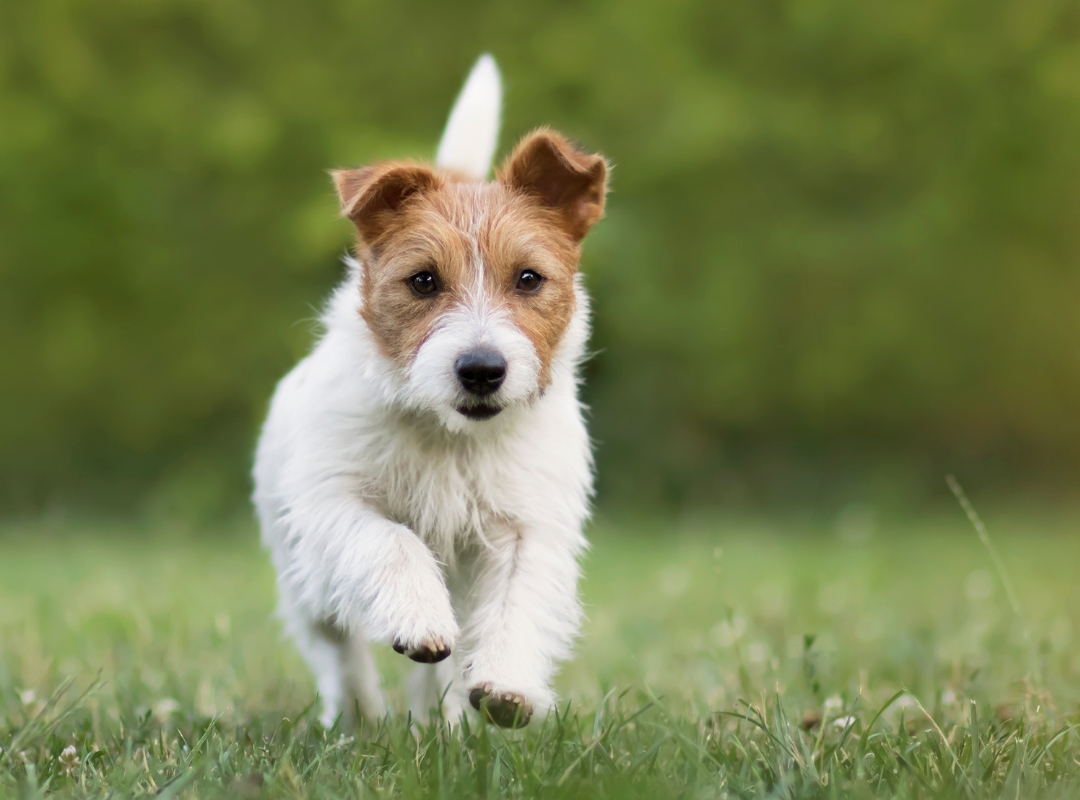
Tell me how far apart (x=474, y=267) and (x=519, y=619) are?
1.02 m

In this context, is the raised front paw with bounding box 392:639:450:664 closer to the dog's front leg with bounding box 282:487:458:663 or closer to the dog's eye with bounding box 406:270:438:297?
the dog's front leg with bounding box 282:487:458:663

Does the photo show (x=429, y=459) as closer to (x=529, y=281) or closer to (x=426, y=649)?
(x=529, y=281)

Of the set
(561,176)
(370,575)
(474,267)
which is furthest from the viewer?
(561,176)

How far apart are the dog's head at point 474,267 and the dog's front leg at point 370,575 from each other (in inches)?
14.4

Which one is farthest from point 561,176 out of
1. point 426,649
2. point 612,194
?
point 612,194

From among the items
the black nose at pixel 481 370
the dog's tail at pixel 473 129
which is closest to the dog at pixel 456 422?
the black nose at pixel 481 370

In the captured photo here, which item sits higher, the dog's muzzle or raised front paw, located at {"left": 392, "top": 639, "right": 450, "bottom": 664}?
the dog's muzzle

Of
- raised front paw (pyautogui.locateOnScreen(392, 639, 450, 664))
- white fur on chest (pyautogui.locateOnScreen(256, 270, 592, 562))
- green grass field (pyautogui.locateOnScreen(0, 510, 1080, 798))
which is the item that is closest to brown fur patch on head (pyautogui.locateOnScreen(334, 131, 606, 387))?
white fur on chest (pyautogui.locateOnScreen(256, 270, 592, 562))

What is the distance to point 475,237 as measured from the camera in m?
3.30

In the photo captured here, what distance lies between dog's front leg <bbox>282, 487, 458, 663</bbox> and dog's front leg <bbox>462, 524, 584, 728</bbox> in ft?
0.42

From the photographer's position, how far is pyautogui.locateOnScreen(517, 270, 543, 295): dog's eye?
333cm

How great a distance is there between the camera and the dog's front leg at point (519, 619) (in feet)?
8.96

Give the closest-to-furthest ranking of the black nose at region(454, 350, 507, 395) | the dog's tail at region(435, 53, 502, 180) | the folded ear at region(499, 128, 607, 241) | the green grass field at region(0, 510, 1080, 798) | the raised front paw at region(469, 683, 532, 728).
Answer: the green grass field at region(0, 510, 1080, 798) → the raised front paw at region(469, 683, 532, 728) → the black nose at region(454, 350, 507, 395) → the folded ear at region(499, 128, 607, 241) → the dog's tail at region(435, 53, 502, 180)

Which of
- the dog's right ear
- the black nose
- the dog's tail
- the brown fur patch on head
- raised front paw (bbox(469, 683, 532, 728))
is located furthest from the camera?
the dog's tail
